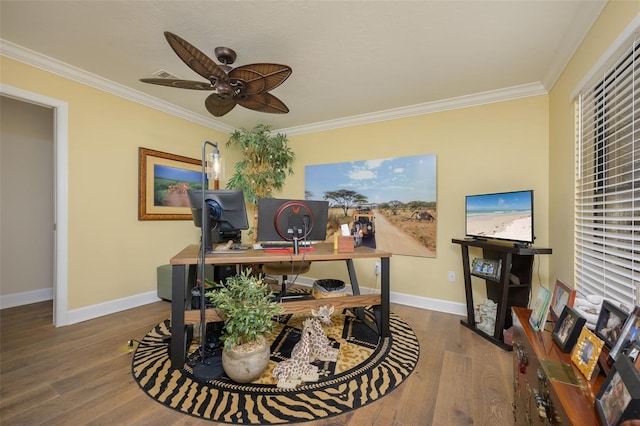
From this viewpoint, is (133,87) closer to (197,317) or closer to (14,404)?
(197,317)

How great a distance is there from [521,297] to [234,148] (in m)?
4.09

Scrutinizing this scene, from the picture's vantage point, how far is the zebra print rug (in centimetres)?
146

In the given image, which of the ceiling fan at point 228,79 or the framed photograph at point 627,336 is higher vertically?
the ceiling fan at point 228,79

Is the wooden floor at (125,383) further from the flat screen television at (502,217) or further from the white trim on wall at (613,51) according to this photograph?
the white trim on wall at (613,51)

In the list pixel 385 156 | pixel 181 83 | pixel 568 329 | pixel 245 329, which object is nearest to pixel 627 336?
pixel 568 329

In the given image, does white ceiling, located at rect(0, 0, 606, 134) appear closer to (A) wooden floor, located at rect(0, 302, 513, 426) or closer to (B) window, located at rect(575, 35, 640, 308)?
(B) window, located at rect(575, 35, 640, 308)

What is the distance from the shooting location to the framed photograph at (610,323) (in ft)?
2.86

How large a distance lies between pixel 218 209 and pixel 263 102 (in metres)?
0.99

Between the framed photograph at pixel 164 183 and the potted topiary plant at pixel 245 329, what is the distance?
2.08 meters

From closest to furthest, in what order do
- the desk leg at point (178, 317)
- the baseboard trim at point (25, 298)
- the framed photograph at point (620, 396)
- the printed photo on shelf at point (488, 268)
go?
the framed photograph at point (620, 396) → the desk leg at point (178, 317) → the printed photo on shelf at point (488, 268) → the baseboard trim at point (25, 298)

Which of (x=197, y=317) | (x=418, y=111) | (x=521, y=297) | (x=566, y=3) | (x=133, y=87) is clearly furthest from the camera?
(x=418, y=111)

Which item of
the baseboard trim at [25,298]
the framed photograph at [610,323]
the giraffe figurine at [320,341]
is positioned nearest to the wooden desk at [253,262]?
the giraffe figurine at [320,341]

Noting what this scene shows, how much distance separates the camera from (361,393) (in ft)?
5.29

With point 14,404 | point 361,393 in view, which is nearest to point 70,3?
point 14,404
